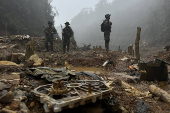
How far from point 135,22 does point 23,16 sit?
3075 centimetres

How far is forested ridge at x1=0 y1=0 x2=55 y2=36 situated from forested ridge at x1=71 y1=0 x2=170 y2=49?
1883 centimetres

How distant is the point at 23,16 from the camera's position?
21.8 metres

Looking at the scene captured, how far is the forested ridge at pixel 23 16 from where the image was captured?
18.6m

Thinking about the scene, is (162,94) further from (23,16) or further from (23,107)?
(23,16)

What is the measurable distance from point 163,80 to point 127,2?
62.3 metres

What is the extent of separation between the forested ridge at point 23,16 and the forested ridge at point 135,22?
18.8 metres

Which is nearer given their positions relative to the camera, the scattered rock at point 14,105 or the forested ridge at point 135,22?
the scattered rock at point 14,105

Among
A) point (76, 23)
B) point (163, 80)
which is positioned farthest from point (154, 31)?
point (76, 23)

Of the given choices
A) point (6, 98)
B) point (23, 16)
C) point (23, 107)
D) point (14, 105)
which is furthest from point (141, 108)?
point (23, 16)

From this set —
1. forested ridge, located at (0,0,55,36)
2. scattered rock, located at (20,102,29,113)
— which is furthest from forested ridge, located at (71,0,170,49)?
scattered rock, located at (20,102,29,113)

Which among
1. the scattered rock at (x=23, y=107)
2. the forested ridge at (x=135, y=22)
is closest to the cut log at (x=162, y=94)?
the scattered rock at (x=23, y=107)

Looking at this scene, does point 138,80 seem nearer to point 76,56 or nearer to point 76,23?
point 76,56

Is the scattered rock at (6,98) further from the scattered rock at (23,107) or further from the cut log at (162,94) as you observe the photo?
the cut log at (162,94)

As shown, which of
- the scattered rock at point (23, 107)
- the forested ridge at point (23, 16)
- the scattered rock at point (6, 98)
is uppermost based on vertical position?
the forested ridge at point (23, 16)
